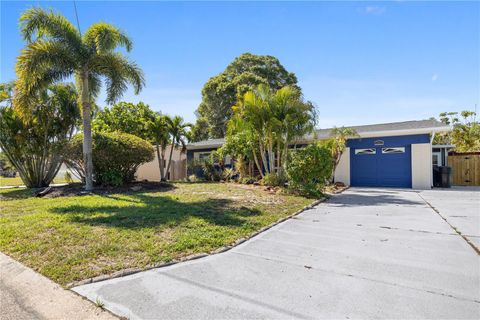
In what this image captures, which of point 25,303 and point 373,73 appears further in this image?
point 373,73

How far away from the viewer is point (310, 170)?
9664 millimetres

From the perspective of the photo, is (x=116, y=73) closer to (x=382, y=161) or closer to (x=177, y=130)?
(x=177, y=130)

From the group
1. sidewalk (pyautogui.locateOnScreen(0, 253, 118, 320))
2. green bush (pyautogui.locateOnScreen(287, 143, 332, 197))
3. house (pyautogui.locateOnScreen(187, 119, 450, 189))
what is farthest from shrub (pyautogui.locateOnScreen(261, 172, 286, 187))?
sidewalk (pyautogui.locateOnScreen(0, 253, 118, 320))

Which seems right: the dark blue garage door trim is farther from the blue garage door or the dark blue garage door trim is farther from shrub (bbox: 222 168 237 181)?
shrub (bbox: 222 168 237 181)

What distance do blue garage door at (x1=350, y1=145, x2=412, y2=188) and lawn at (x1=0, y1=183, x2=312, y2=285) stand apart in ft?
27.4

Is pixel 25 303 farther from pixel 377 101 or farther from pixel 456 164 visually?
pixel 456 164

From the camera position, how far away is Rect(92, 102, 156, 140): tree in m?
16.5

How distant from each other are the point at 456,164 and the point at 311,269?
16.5 meters

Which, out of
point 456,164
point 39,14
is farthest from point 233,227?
point 456,164

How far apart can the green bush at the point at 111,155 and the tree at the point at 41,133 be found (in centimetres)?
152

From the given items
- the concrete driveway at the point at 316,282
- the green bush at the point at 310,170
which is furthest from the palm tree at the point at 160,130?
the concrete driveway at the point at 316,282

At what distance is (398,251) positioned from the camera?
4.03 meters

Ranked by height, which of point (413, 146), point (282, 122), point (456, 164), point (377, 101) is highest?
point (377, 101)

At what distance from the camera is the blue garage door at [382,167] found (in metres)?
13.6
